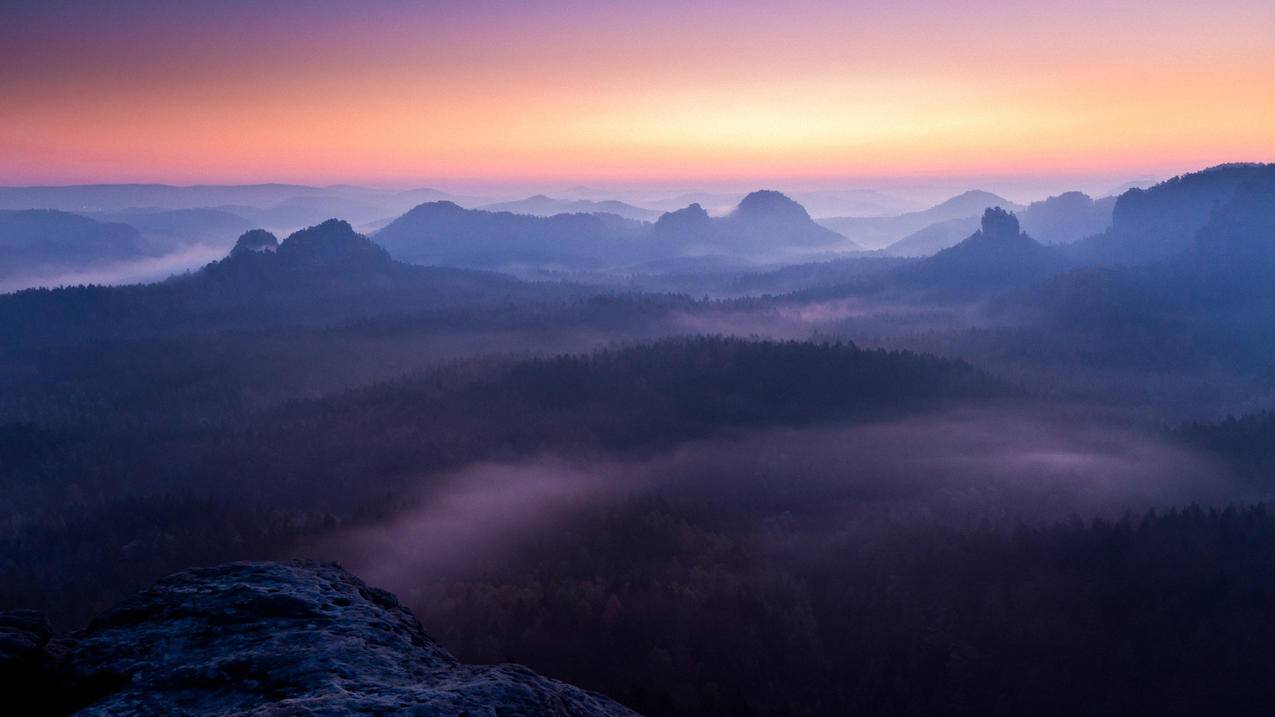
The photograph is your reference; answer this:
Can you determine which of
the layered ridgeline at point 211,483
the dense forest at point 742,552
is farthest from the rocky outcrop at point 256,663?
the layered ridgeline at point 211,483

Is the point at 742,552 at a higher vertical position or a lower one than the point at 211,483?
higher

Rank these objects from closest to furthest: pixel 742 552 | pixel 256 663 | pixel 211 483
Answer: pixel 256 663, pixel 742 552, pixel 211 483

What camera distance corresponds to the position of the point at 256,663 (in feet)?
55.0

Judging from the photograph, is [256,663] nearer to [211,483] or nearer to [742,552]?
[742,552]

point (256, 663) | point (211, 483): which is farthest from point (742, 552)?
point (211, 483)

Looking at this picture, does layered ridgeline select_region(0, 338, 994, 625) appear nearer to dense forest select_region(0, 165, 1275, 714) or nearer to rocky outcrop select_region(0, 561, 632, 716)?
dense forest select_region(0, 165, 1275, 714)

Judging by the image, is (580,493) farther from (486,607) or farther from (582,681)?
(582,681)

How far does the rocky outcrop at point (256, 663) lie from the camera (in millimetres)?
15016

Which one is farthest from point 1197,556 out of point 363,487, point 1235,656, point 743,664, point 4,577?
point 4,577

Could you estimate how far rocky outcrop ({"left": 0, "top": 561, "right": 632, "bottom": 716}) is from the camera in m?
15.0

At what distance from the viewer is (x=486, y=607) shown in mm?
83250

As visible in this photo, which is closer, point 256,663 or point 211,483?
point 256,663

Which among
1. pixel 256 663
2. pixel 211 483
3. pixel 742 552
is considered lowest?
pixel 211 483

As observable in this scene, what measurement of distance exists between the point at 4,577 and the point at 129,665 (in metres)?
129
